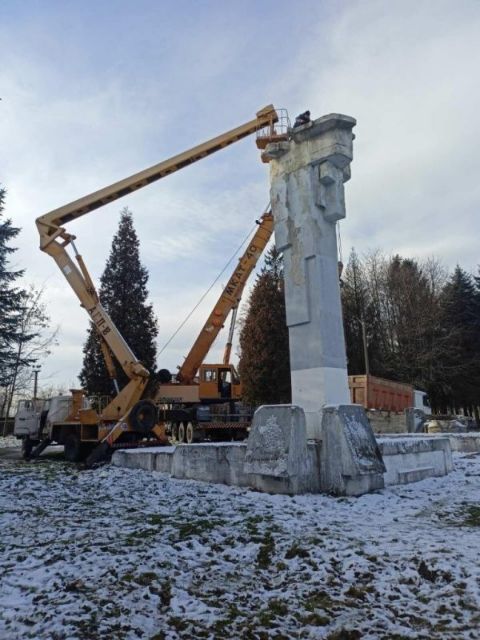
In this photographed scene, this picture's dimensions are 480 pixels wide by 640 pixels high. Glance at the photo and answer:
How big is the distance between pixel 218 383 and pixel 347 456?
A: 1437 centimetres

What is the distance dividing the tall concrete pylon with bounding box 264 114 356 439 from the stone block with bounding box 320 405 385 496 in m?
0.67

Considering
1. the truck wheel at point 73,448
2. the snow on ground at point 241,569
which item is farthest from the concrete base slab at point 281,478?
the truck wheel at point 73,448


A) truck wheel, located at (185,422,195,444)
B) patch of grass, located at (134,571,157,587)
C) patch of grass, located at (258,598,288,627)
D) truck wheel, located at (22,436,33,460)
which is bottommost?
patch of grass, located at (258,598,288,627)

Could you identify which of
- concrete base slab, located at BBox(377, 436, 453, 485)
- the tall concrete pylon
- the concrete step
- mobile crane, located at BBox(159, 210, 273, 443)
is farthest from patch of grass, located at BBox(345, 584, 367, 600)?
mobile crane, located at BBox(159, 210, 273, 443)

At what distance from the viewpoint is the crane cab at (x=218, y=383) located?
20828 mm

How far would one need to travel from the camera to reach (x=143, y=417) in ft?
47.0

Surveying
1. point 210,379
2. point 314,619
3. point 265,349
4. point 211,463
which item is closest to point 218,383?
point 210,379

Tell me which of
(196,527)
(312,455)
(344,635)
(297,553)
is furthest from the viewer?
(312,455)

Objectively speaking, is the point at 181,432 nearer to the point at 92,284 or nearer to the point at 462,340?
the point at 92,284

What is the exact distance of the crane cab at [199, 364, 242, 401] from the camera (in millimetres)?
20828

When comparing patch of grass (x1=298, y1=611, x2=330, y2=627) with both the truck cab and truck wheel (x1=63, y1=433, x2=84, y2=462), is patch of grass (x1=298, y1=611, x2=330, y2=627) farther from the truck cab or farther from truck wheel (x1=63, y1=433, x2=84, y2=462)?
the truck cab

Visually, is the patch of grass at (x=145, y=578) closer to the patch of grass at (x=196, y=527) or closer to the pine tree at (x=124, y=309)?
the patch of grass at (x=196, y=527)

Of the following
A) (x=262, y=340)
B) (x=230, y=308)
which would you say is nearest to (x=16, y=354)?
(x=262, y=340)

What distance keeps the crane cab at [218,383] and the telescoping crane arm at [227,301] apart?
46cm
